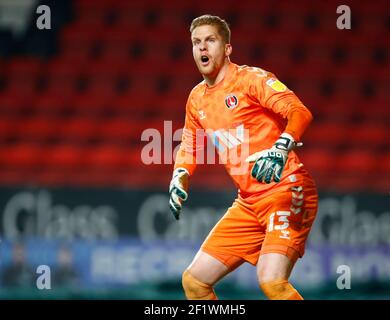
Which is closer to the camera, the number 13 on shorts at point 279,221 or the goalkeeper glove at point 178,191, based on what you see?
the number 13 on shorts at point 279,221

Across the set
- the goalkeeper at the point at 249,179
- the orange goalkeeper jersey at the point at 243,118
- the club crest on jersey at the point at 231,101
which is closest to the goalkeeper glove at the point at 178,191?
the goalkeeper at the point at 249,179

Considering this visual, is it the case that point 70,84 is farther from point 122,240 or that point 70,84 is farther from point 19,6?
point 122,240

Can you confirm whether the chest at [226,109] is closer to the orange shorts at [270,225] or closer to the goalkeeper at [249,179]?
the goalkeeper at [249,179]

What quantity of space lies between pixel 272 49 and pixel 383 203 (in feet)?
9.78

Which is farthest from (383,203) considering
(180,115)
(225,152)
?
(225,152)

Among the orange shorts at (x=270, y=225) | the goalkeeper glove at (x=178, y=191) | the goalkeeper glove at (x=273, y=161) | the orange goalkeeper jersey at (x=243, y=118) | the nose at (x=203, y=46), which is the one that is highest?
the nose at (x=203, y=46)

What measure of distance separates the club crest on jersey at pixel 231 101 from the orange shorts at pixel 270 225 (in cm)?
53

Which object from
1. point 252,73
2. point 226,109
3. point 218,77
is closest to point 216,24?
point 218,77

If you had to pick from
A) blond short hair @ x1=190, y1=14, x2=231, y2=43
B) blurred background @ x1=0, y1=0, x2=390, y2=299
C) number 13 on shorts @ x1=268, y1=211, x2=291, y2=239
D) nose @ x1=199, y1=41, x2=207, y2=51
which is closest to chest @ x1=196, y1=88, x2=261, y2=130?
nose @ x1=199, y1=41, x2=207, y2=51

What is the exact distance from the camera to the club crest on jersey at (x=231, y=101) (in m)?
5.05

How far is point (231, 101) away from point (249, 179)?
1.53 feet

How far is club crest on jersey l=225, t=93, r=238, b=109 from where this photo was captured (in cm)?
505

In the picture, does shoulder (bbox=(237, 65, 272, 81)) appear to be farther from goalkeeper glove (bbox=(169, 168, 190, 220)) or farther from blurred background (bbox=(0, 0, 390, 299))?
blurred background (bbox=(0, 0, 390, 299))
